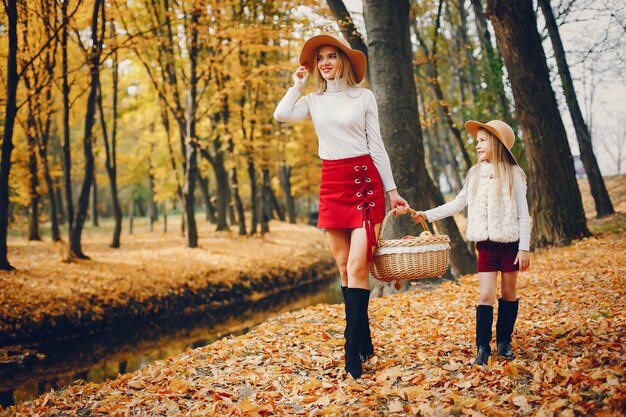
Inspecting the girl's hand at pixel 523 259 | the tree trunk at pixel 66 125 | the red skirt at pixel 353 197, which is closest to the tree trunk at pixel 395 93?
the red skirt at pixel 353 197

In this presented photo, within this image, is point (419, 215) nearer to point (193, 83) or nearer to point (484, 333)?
point (484, 333)

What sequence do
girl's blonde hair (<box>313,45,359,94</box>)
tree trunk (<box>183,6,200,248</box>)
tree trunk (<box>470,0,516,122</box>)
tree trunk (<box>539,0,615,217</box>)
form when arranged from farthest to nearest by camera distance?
1. tree trunk (<box>183,6,200,248</box>)
2. tree trunk (<box>539,0,615,217</box>)
3. tree trunk (<box>470,0,516,122</box>)
4. girl's blonde hair (<box>313,45,359,94</box>)

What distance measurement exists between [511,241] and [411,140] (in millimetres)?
3926

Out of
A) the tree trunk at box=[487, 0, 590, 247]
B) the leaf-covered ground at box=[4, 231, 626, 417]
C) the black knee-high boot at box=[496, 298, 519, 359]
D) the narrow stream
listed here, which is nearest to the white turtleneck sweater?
the black knee-high boot at box=[496, 298, 519, 359]

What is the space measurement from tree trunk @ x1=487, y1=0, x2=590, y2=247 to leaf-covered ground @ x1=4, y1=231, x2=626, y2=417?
333 cm

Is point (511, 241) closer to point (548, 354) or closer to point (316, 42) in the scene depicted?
point (548, 354)

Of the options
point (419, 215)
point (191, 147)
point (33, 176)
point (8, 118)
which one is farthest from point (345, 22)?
point (33, 176)

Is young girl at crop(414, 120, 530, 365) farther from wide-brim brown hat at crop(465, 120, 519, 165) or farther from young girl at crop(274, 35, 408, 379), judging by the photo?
young girl at crop(274, 35, 408, 379)

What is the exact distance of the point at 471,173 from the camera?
397cm

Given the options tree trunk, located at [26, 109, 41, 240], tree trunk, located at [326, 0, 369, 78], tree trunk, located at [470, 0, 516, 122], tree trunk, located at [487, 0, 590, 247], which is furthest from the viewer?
tree trunk, located at [26, 109, 41, 240]

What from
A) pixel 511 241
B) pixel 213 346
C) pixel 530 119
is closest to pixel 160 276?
pixel 213 346

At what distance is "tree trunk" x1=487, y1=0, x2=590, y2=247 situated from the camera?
9.36 metres

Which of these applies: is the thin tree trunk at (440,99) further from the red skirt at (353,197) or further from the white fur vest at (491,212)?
the red skirt at (353,197)

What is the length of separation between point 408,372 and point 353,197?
1448 mm
